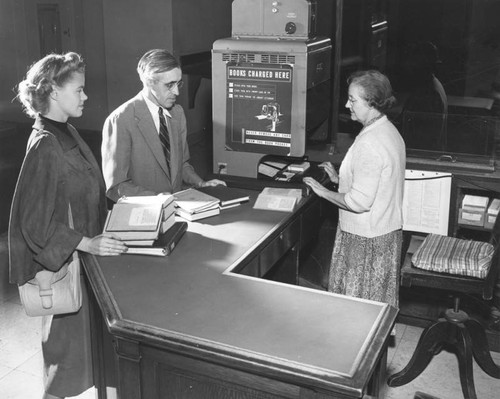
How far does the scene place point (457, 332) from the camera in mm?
3531

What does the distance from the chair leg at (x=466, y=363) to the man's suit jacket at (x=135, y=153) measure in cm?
176

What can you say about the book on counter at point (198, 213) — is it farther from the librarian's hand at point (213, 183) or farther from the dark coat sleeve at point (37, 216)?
the dark coat sleeve at point (37, 216)

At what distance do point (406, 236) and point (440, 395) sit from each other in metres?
1.10

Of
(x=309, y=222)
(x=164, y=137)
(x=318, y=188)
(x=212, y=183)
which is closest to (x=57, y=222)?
(x=164, y=137)

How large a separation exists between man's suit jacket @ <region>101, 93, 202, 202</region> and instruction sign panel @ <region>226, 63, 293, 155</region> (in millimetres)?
544

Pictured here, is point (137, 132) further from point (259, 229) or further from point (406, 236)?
point (406, 236)

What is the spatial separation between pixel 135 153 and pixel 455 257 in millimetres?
1760

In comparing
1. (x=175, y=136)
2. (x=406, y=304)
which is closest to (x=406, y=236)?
(x=406, y=304)

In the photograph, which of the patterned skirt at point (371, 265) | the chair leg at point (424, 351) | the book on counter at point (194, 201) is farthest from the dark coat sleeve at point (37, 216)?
the chair leg at point (424, 351)

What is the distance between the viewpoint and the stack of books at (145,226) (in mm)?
2934

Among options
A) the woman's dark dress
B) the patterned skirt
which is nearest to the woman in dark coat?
the woman's dark dress

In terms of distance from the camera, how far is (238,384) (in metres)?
2.25

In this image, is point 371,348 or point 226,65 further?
point 226,65

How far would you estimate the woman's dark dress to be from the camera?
8.77 feet
